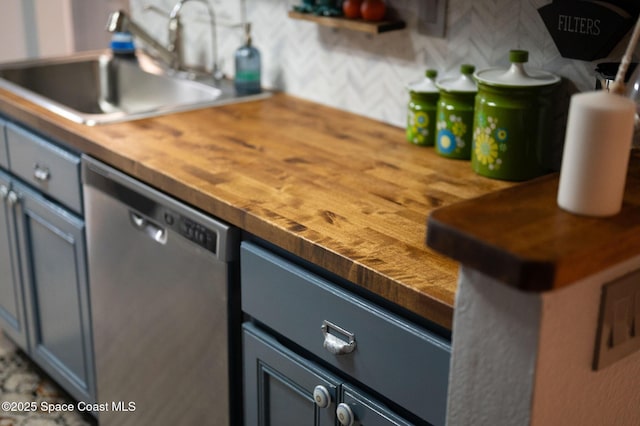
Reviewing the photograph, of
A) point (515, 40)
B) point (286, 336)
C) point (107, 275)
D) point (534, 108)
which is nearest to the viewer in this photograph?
point (286, 336)

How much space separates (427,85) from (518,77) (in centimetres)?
31

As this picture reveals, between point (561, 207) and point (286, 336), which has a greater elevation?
point (561, 207)

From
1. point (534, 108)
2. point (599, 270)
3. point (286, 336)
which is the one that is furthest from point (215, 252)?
point (599, 270)

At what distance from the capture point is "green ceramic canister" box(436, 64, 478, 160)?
1783mm

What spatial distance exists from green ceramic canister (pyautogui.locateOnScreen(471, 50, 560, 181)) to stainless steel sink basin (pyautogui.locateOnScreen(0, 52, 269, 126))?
1007 mm

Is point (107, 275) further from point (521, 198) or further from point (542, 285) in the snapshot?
point (542, 285)

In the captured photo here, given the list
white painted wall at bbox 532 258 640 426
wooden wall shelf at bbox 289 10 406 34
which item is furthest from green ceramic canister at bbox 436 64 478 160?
white painted wall at bbox 532 258 640 426

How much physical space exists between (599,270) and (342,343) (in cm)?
52

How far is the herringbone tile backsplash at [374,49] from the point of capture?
5.73 feet

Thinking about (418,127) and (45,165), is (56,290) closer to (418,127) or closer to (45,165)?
(45,165)

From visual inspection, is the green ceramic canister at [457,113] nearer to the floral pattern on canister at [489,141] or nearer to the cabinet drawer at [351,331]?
the floral pattern on canister at [489,141]

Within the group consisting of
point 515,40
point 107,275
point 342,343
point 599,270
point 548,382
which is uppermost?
point 515,40

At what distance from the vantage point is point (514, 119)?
1.64 metres

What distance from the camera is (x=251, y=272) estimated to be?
1.55 metres
